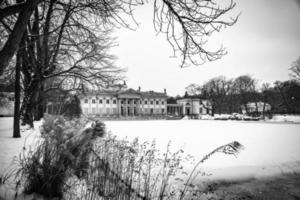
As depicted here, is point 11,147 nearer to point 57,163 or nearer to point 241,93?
point 57,163

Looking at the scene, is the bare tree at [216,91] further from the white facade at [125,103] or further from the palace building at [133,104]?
the white facade at [125,103]

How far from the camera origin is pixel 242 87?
A: 61.9 m

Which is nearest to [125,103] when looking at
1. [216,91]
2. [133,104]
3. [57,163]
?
[133,104]

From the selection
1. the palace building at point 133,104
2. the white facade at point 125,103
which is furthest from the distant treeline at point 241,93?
the white facade at point 125,103

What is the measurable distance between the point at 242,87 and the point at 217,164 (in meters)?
61.4

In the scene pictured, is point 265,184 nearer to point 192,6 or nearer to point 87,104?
point 192,6

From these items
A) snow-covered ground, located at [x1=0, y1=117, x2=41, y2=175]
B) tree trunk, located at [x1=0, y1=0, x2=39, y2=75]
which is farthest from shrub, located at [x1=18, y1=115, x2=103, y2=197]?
tree trunk, located at [x1=0, y1=0, x2=39, y2=75]

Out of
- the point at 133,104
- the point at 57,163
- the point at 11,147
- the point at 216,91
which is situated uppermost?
the point at 216,91

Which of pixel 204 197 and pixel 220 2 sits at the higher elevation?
pixel 220 2

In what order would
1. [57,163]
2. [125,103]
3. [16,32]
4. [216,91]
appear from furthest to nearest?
[125,103], [216,91], [16,32], [57,163]

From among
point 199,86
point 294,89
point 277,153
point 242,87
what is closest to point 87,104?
point 199,86

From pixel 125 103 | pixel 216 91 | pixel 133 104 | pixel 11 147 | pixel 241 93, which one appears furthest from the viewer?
pixel 125 103

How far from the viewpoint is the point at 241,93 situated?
57.5 metres

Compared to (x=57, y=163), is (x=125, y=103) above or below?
above
